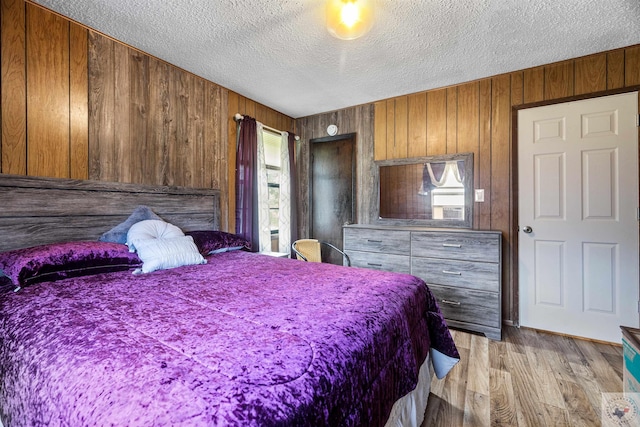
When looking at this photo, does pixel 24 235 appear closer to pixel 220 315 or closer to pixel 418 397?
pixel 220 315

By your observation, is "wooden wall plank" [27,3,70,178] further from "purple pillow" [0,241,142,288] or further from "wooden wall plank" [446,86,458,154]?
"wooden wall plank" [446,86,458,154]

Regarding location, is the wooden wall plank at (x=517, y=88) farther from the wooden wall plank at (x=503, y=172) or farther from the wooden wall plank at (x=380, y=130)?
the wooden wall plank at (x=380, y=130)

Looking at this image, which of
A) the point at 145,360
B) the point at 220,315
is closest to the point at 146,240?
the point at 220,315

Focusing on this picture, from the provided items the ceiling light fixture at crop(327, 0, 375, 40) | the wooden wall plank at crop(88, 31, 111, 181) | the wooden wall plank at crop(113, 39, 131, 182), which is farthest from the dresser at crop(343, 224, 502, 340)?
the wooden wall plank at crop(88, 31, 111, 181)

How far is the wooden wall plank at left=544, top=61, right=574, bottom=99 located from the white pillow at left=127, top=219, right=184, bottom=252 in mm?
3663

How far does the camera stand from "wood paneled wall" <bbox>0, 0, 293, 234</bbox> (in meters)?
1.81

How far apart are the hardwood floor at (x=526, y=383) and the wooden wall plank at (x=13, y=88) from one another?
302 centimetres

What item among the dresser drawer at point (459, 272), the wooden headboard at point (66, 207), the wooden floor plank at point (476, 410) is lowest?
the wooden floor plank at point (476, 410)

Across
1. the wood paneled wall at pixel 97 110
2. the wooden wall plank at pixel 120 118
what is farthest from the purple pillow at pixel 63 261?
the wooden wall plank at pixel 120 118

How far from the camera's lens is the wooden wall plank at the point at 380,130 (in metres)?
3.58

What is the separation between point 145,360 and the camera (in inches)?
29.5

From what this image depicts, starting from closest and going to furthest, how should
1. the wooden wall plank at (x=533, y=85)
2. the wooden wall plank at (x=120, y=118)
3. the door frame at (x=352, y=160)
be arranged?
1. the wooden wall plank at (x=120, y=118)
2. the wooden wall plank at (x=533, y=85)
3. the door frame at (x=352, y=160)

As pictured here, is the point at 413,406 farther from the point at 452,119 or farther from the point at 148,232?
the point at 452,119

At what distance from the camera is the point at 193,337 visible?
88 cm
